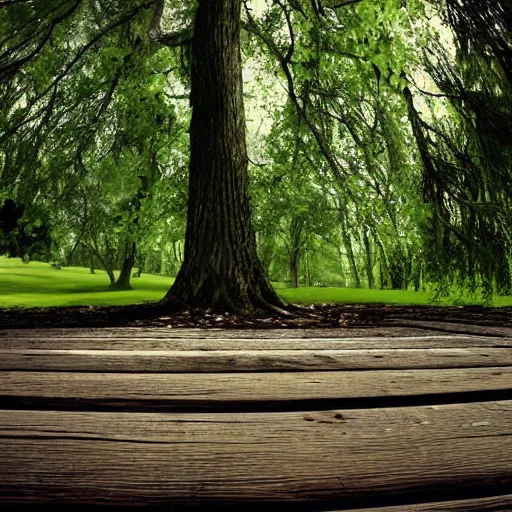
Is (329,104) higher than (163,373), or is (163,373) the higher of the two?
(329,104)

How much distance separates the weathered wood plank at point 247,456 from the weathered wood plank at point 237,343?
961 millimetres

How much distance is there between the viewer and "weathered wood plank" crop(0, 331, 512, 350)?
96.4 inches

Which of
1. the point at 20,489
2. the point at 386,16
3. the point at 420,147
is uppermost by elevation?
the point at 386,16

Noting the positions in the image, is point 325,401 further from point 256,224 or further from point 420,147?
point 256,224

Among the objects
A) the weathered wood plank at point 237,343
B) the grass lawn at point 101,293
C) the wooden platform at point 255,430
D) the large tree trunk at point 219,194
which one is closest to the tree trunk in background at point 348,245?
the grass lawn at point 101,293

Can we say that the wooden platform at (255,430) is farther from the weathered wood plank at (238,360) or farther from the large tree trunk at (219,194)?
the large tree trunk at (219,194)

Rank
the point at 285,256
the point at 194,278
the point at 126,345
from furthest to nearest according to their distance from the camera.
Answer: the point at 285,256 → the point at 194,278 → the point at 126,345

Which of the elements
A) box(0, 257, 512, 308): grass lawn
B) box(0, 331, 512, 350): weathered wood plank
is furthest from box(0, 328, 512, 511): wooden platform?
box(0, 257, 512, 308): grass lawn

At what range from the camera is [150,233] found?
10180 mm

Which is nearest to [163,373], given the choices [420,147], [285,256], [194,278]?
[194,278]

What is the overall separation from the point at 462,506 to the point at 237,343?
5.28ft

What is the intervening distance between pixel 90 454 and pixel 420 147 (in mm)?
6740

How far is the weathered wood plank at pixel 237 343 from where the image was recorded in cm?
245

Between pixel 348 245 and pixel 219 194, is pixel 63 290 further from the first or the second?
pixel 219 194
